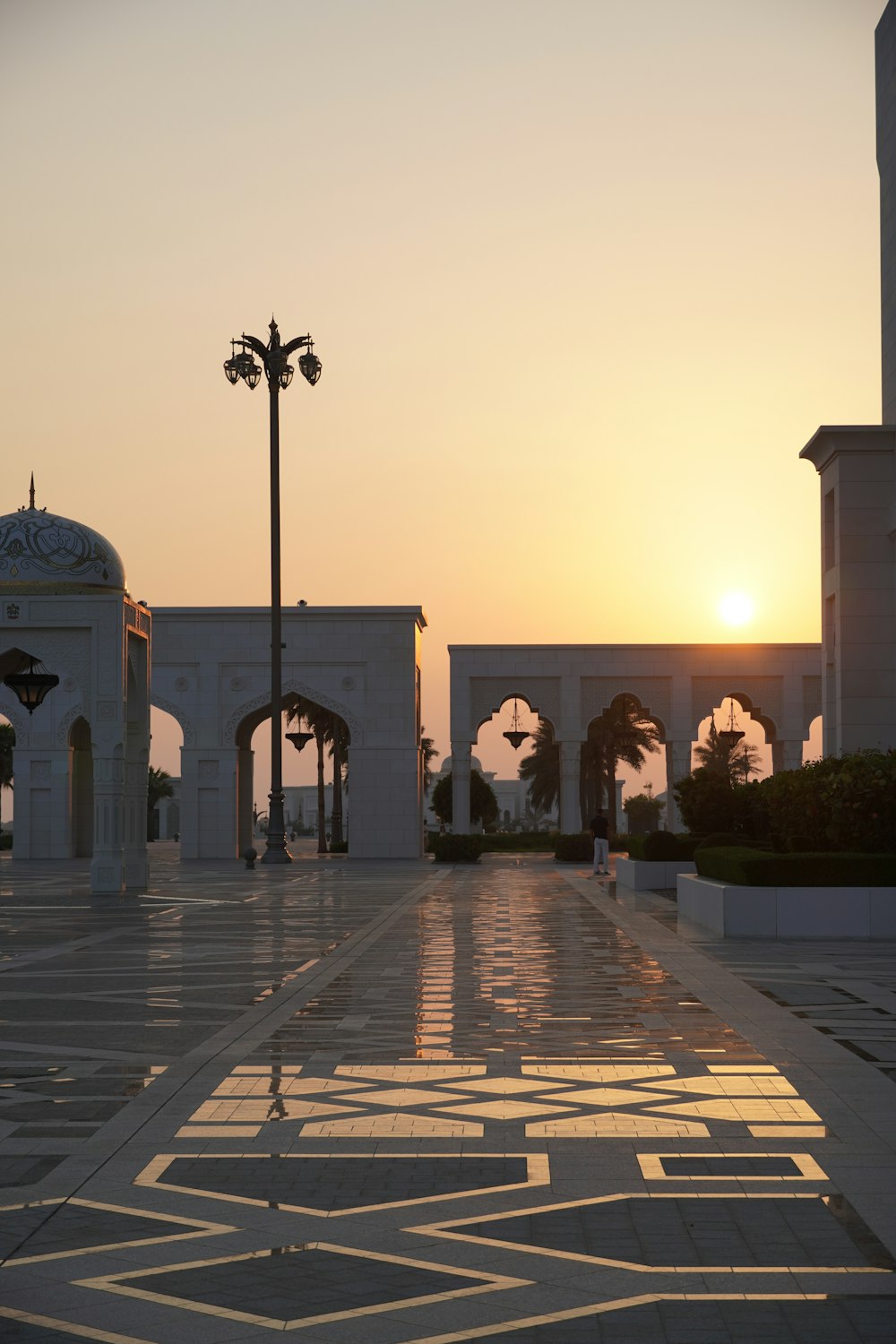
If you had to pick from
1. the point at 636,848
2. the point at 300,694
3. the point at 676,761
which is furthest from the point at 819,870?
the point at 676,761

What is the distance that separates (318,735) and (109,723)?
3013cm

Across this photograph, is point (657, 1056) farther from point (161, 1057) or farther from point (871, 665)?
point (871, 665)

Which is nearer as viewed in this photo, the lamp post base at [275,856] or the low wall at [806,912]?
the low wall at [806,912]

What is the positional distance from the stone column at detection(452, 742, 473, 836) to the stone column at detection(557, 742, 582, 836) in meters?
2.71

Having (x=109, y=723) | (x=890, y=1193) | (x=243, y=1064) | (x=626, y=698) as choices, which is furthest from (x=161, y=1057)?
(x=626, y=698)

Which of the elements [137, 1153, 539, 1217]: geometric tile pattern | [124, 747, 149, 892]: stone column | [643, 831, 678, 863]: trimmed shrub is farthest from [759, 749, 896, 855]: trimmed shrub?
[137, 1153, 539, 1217]: geometric tile pattern

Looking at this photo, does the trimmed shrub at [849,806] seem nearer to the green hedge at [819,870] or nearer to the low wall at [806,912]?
the green hedge at [819,870]

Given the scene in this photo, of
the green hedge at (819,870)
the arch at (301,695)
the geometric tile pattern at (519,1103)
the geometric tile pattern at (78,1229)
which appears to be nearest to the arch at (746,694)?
the arch at (301,695)

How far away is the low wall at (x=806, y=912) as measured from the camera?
1605 cm

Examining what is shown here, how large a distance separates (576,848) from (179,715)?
11.1 m

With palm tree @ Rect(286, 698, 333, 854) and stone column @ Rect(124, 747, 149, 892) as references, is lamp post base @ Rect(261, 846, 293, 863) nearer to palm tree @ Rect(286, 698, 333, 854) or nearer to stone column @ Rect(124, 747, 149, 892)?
stone column @ Rect(124, 747, 149, 892)

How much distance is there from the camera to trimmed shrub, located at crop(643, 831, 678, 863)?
84.4 ft

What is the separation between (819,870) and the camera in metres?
16.3

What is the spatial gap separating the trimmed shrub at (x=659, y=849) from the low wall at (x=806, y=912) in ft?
31.1
